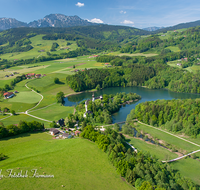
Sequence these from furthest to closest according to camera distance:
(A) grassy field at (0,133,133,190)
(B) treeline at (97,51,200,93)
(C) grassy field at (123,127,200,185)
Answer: (B) treeline at (97,51,200,93) < (C) grassy field at (123,127,200,185) < (A) grassy field at (0,133,133,190)

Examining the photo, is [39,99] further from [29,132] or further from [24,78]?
[24,78]

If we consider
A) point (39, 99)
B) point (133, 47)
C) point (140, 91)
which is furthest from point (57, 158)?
point (133, 47)

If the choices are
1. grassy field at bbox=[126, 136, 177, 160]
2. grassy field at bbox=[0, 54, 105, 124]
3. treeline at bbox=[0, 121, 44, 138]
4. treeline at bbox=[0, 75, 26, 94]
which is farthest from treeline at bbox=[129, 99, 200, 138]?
treeline at bbox=[0, 75, 26, 94]

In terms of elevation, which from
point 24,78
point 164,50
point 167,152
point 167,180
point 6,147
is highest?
point 164,50

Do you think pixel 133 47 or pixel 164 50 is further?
pixel 133 47

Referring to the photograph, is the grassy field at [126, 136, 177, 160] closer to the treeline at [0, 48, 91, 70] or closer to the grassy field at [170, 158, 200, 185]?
the grassy field at [170, 158, 200, 185]

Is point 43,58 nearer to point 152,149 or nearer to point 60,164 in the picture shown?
point 60,164

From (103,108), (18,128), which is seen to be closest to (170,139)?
(103,108)

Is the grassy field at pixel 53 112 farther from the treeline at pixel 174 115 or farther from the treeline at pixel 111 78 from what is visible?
the treeline at pixel 111 78
